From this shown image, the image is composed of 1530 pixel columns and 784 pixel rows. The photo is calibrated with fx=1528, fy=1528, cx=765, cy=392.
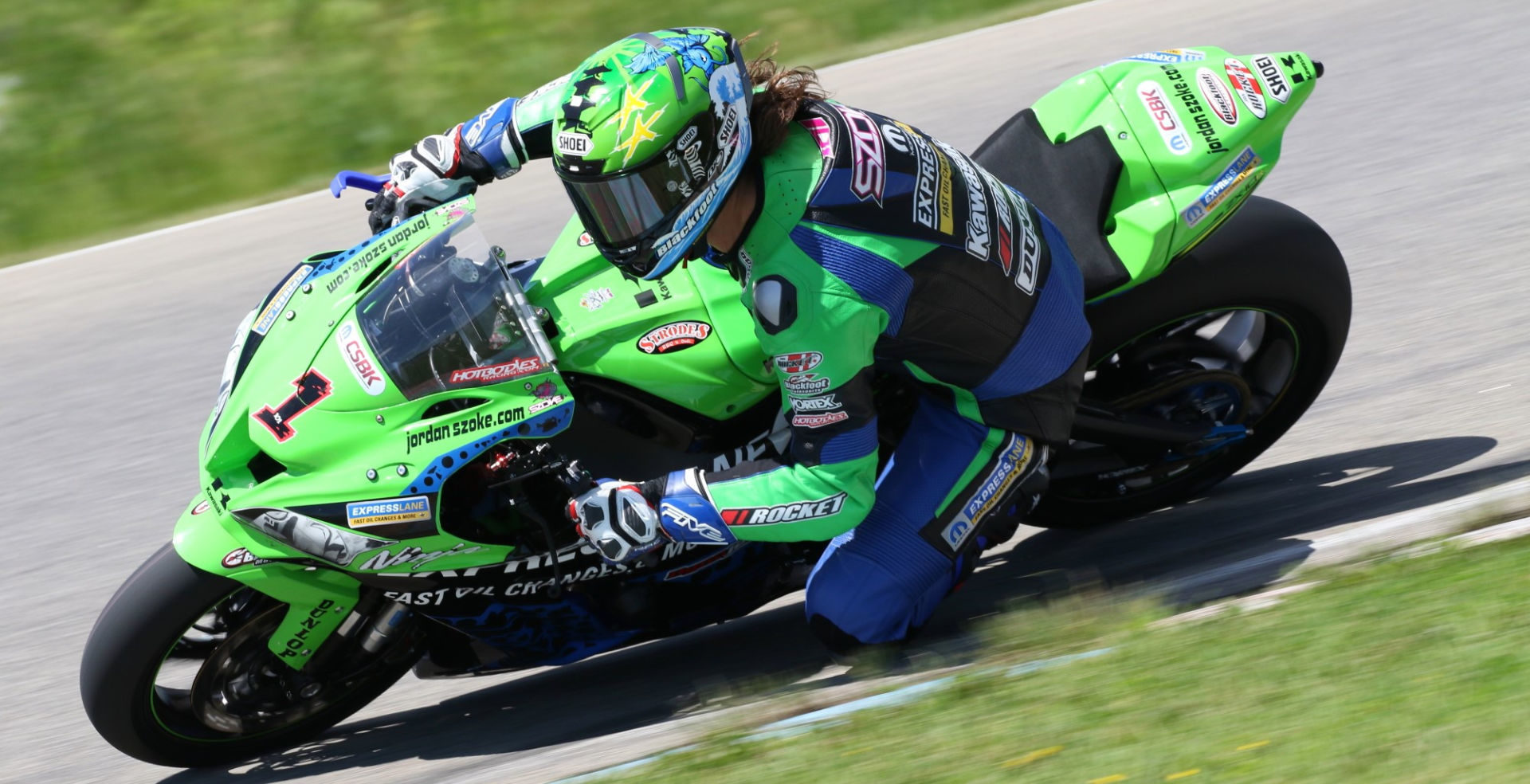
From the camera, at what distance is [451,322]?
3449 millimetres

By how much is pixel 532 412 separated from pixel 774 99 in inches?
35.2

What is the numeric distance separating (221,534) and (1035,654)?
1.87 meters

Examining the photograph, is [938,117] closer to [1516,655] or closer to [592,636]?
[592,636]

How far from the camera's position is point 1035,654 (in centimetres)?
341

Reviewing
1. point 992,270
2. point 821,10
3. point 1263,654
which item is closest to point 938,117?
point 821,10

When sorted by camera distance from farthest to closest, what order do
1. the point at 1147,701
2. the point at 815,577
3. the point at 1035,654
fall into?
the point at 815,577, the point at 1035,654, the point at 1147,701

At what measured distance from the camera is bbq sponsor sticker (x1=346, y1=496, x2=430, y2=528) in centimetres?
340

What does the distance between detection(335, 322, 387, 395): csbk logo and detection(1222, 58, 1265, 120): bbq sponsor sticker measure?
2.32 m

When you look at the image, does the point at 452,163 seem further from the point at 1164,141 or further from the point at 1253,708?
the point at 1253,708

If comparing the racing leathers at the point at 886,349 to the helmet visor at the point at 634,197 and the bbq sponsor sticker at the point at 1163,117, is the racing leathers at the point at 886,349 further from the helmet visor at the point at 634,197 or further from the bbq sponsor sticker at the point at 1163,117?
the bbq sponsor sticker at the point at 1163,117

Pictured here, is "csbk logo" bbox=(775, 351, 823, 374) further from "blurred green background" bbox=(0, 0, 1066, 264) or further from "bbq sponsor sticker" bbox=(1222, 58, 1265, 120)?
"blurred green background" bbox=(0, 0, 1066, 264)

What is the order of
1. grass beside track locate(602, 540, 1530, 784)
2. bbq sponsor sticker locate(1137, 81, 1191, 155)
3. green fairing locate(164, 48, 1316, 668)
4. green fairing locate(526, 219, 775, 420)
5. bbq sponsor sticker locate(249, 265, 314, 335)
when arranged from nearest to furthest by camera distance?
grass beside track locate(602, 540, 1530, 784)
green fairing locate(164, 48, 1316, 668)
green fairing locate(526, 219, 775, 420)
bbq sponsor sticker locate(249, 265, 314, 335)
bbq sponsor sticker locate(1137, 81, 1191, 155)

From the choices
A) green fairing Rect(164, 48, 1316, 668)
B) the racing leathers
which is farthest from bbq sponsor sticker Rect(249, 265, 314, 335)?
the racing leathers

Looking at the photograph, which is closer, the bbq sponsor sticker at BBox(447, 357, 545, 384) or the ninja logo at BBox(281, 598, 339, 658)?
the bbq sponsor sticker at BBox(447, 357, 545, 384)
